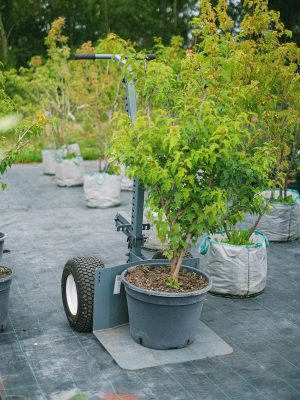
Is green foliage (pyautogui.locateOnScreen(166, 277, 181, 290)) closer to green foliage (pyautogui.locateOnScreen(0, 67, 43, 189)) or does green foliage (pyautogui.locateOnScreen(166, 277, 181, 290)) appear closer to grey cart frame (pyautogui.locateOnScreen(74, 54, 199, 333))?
grey cart frame (pyautogui.locateOnScreen(74, 54, 199, 333))

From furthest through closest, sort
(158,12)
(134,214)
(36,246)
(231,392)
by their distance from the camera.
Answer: (158,12), (36,246), (134,214), (231,392)

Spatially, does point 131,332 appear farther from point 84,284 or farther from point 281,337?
point 281,337

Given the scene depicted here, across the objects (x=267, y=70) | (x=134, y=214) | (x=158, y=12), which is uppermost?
(x=158, y=12)

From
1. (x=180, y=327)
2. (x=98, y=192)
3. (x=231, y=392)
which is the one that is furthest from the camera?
(x=98, y=192)

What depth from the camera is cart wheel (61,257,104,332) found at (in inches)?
196

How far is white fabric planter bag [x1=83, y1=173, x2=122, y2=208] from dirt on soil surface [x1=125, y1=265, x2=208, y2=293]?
5532mm

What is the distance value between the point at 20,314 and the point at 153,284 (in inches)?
61.5

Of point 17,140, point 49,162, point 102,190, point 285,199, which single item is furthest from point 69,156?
point 17,140

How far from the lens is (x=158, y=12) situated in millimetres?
26703

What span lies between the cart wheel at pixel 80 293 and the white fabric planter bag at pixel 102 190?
5.31m

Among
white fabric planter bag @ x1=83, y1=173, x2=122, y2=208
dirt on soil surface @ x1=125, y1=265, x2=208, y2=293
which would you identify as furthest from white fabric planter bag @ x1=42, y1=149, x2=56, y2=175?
dirt on soil surface @ x1=125, y1=265, x2=208, y2=293

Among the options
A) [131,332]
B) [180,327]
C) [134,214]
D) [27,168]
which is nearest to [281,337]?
[180,327]

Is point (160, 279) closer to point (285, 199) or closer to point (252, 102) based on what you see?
point (252, 102)

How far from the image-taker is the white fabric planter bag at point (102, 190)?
417 inches
